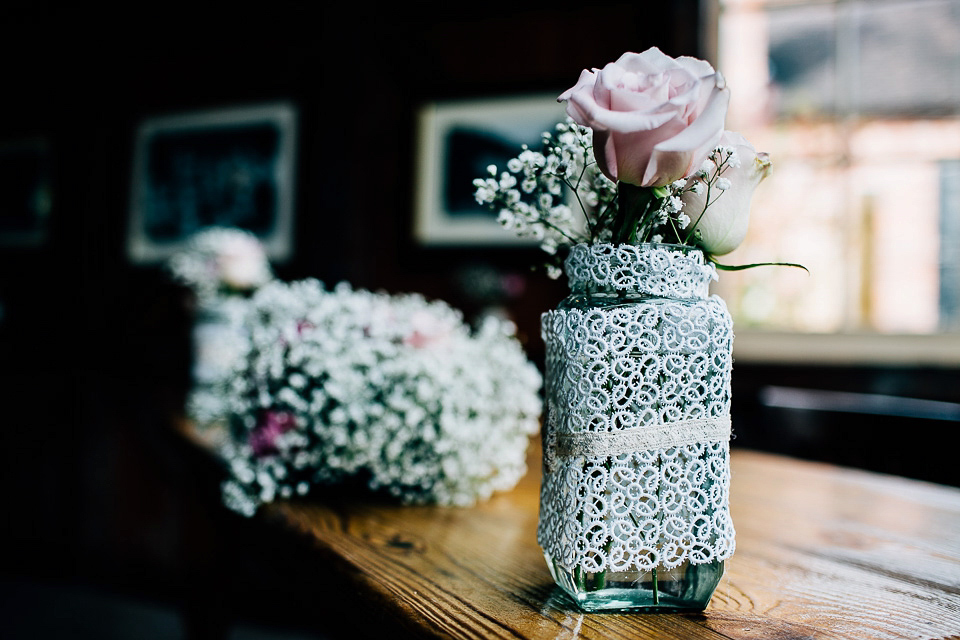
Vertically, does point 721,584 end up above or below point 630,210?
below

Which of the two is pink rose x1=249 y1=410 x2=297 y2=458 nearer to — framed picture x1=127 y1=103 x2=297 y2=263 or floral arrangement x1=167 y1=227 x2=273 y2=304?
floral arrangement x1=167 y1=227 x2=273 y2=304

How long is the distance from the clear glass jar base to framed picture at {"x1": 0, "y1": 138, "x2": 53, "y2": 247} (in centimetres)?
366

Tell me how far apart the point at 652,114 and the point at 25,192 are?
12.7 ft

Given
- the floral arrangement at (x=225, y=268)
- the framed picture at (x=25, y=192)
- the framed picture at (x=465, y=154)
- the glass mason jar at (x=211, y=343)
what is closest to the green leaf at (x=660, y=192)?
the glass mason jar at (x=211, y=343)

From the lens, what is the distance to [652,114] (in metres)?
0.45

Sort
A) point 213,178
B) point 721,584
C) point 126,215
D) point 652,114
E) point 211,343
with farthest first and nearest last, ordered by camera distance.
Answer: point 126,215 → point 213,178 → point 211,343 → point 721,584 → point 652,114

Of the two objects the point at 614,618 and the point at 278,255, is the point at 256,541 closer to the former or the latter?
the point at 614,618

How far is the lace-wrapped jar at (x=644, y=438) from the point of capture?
0.50 m

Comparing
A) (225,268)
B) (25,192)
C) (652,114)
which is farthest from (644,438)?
(25,192)

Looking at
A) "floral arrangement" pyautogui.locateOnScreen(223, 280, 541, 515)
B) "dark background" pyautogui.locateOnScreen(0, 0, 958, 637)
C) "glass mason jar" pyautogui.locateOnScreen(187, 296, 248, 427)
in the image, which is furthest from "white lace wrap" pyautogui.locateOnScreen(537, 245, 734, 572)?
"dark background" pyautogui.locateOnScreen(0, 0, 958, 637)

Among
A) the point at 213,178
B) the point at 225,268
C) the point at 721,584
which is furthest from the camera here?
the point at 213,178

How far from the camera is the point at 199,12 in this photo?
316 centimetres

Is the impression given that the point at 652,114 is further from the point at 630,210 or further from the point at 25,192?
the point at 25,192

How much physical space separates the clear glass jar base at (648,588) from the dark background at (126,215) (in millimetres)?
1993
